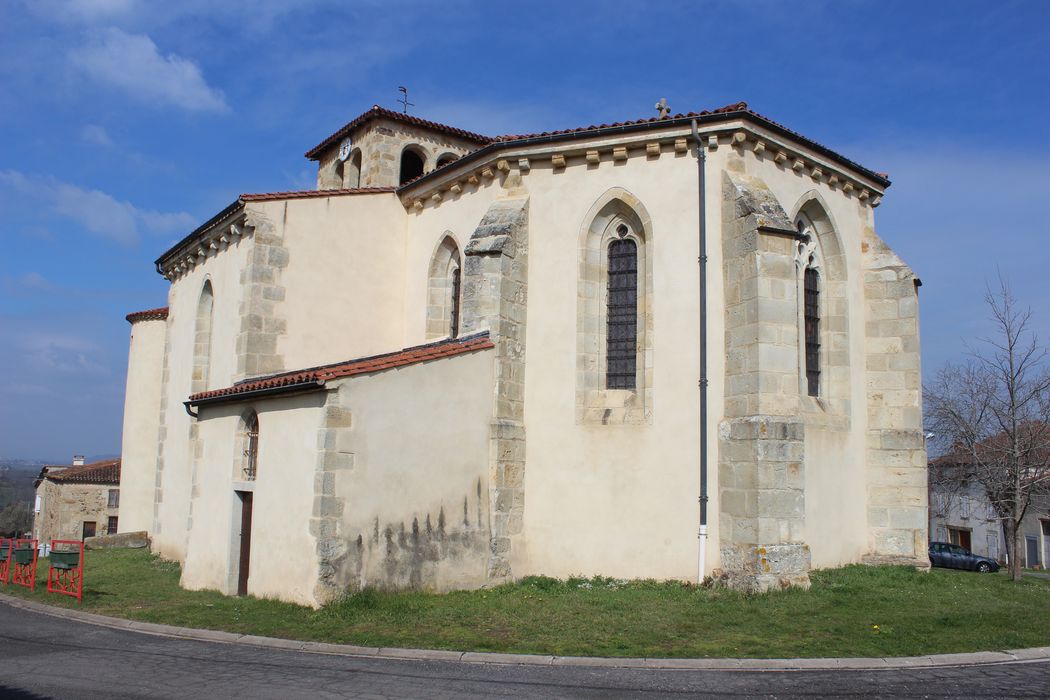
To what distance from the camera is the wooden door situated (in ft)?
42.0

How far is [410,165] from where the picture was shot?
21.7 metres

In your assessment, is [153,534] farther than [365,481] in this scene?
Yes

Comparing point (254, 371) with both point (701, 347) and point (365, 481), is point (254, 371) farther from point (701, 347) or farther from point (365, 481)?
point (701, 347)

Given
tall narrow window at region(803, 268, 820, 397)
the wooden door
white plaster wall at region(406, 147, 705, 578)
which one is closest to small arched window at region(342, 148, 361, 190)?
white plaster wall at region(406, 147, 705, 578)

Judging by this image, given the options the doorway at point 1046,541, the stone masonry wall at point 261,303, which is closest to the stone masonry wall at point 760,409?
the stone masonry wall at point 261,303

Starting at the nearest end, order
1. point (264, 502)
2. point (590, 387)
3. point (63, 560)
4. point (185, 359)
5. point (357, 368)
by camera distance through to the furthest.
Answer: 1. point (357, 368)
2. point (264, 502)
3. point (63, 560)
4. point (590, 387)
5. point (185, 359)

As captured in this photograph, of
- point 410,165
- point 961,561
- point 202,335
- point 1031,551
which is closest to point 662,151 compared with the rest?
point 410,165

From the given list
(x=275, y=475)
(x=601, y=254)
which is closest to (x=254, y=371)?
(x=275, y=475)

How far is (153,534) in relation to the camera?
19.6 m

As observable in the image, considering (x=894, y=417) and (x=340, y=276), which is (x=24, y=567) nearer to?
(x=340, y=276)

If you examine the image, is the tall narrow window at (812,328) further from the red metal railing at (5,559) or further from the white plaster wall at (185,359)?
the red metal railing at (5,559)

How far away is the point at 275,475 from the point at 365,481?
1590 mm

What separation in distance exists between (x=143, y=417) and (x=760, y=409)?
1757 centimetres

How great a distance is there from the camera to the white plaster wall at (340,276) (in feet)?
52.4
